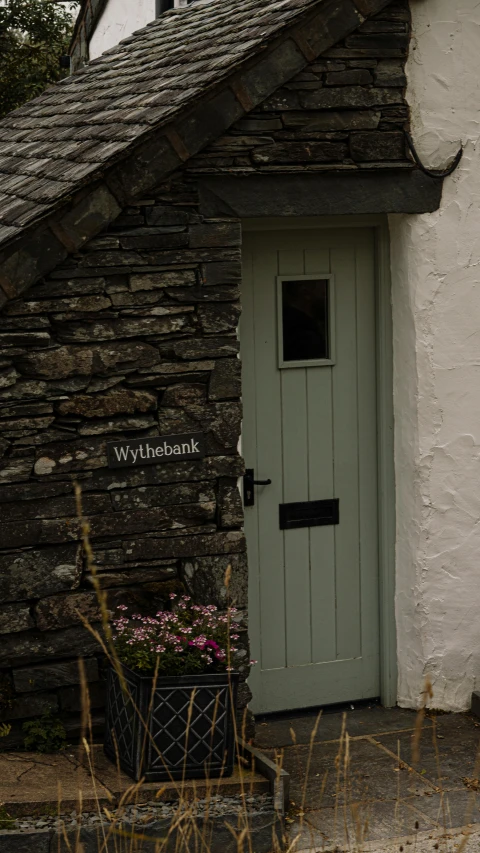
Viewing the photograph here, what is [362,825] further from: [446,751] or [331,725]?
[331,725]

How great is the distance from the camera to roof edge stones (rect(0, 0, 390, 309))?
4984 millimetres

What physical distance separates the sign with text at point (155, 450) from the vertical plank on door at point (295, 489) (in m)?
0.82

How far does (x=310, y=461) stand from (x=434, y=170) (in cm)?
165

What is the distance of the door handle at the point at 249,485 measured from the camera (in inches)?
238

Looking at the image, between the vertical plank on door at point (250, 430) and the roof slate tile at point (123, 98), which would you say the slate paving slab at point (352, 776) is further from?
the roof slate tile at point (123, 98)

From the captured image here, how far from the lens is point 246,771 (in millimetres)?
5102

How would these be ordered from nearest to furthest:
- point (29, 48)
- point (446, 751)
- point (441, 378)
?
point (446, 751) → point (441, 378) → point (29, 48)

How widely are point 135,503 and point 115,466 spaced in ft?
0.69

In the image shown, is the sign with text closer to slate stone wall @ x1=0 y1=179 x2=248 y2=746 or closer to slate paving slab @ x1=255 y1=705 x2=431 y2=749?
slate stone wall @ x1=0 y1=179 x2=248 y2=746

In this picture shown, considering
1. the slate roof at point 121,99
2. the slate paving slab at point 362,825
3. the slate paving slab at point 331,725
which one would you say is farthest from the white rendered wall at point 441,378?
the slate paving slab at point 362,825

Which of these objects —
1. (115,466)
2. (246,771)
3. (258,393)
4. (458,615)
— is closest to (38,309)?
(115,466)

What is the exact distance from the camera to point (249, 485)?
605 cm

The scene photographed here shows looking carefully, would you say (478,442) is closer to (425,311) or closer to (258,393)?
(425,311)

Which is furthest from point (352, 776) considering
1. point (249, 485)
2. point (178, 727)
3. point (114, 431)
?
point (114, 431)
